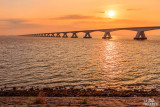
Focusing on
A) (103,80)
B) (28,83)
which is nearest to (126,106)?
(103,80)

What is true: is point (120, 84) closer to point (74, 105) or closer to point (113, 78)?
point (113, 78)

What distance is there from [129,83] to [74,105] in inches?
355

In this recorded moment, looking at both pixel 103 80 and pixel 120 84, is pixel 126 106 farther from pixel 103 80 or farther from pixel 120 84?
pixel 103 80

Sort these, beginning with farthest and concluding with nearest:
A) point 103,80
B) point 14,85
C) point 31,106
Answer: point 103,80 → point 14,85 → point 31,106

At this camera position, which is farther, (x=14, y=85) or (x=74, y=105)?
(x=14, y=85)

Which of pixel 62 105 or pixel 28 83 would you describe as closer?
pixel 62 105

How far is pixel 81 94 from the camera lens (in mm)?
12531

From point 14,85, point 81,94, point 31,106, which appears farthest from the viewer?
point 14,85

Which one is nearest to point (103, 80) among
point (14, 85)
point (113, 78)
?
point (113, 78)

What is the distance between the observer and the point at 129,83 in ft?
54.0

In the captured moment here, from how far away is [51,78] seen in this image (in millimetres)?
18234

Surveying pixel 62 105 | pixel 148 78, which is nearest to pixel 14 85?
pixel 62 105

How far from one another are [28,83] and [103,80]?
24.4 ft

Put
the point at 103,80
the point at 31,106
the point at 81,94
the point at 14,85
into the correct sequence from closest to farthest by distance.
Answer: the point at 31,106 → the point at 81,94 → the point at 14,85 → the point at 103,80
